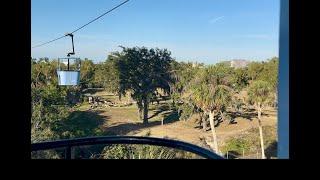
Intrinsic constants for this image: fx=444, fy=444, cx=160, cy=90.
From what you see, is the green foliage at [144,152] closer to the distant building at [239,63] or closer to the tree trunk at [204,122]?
the tree trunk at [204,122]

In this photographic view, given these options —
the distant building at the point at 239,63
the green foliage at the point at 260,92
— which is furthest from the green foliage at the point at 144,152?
the distant building at the point at 239,63

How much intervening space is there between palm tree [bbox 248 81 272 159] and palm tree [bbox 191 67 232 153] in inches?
31.8

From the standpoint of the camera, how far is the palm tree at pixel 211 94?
15.0 m

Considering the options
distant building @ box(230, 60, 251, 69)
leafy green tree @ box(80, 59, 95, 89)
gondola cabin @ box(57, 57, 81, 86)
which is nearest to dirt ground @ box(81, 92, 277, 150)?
leafy green tree @ box(80, 59, 95, 89)

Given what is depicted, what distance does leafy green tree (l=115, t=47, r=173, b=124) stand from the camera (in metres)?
16.2

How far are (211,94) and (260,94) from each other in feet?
5.53

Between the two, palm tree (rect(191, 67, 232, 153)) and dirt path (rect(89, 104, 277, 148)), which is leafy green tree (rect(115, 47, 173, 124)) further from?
palm tree (rect(191, 67, 232, 153))

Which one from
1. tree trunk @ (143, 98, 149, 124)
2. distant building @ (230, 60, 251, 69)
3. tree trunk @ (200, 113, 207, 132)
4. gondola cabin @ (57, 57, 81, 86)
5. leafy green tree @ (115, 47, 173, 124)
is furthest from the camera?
leafy green tree @ (115, 47, 173, 124)

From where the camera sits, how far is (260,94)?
14883mm

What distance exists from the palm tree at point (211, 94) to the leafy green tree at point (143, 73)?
4.34ft
